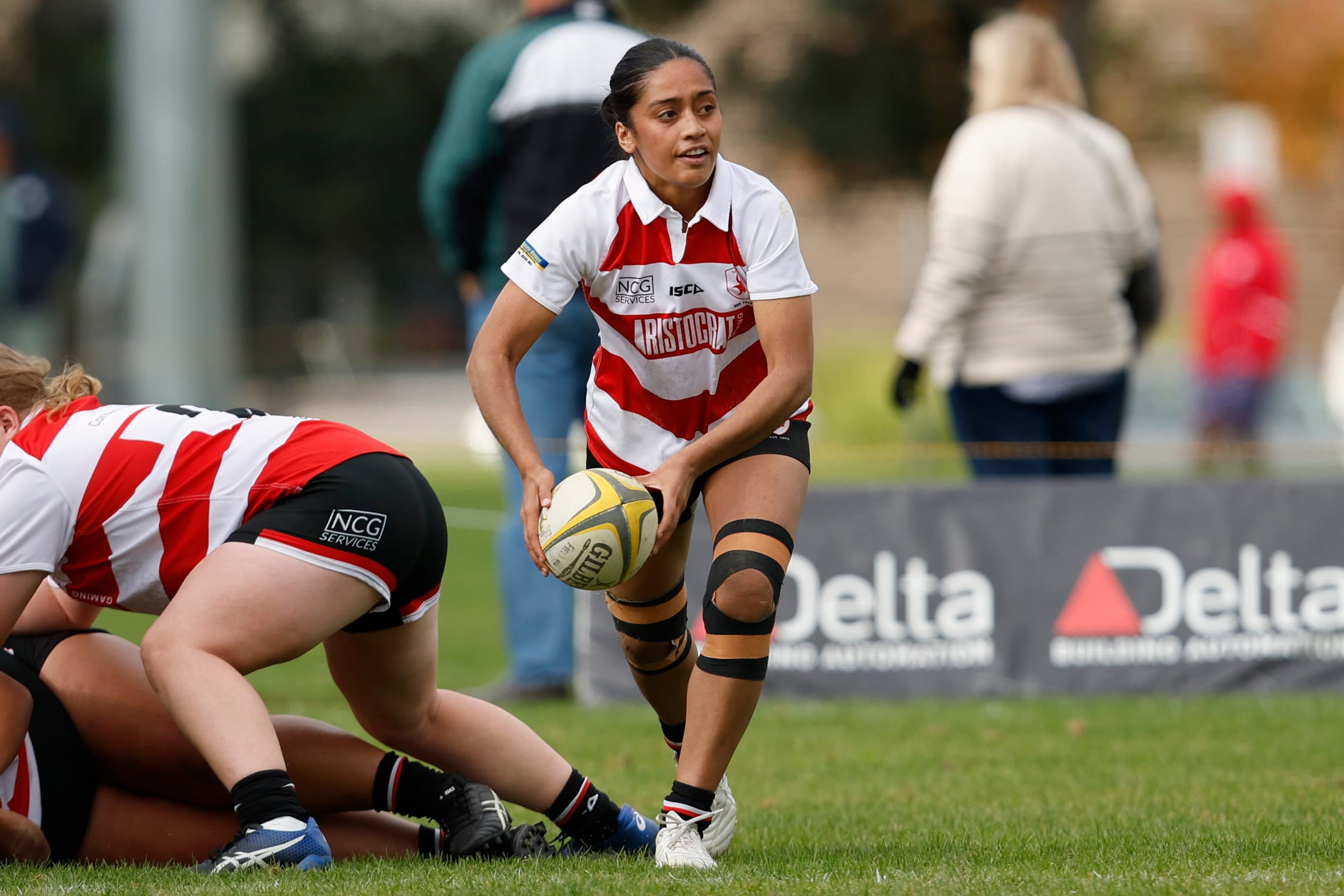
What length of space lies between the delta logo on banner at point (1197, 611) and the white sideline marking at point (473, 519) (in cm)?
624

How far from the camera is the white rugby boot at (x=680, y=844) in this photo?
391cm

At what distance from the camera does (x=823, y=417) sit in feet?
66.3

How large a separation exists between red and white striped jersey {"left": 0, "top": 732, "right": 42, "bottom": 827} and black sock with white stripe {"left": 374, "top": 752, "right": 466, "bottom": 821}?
752 mm

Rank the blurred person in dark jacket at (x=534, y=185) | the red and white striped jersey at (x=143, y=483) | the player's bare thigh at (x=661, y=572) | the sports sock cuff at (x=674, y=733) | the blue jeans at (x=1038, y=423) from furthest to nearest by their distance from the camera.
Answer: the blue jeans at (x=1038, y=423) < the blurred person in dark jacket at (x=534, y=185) < the sports sock cuff at (x=674, y=733) < the player's bare thigh at (x=661, y=572) < the red and white striped jersey at (x=143, y=483)

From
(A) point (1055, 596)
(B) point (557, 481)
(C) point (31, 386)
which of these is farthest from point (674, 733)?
(A) point (1055, 596)

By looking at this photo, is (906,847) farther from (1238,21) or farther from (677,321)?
(1238,21)

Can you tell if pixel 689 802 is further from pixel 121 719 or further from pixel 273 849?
pixel 121 719

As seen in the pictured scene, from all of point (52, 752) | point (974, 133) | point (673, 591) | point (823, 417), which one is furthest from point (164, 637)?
point (823, 417)

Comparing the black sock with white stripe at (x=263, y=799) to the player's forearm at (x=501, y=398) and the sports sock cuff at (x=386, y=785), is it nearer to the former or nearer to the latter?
the sports sock cuff at (x=386, y=785)

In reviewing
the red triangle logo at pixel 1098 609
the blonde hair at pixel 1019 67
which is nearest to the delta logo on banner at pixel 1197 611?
the red triangle logo at pixel 1098 609

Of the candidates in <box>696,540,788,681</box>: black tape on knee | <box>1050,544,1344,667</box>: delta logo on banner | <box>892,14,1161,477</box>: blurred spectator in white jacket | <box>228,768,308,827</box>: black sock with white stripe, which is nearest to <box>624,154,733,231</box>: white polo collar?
<box>696,540,788,681</box>: black tape on knee

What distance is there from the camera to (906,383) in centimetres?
724

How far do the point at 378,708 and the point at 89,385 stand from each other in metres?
1.02

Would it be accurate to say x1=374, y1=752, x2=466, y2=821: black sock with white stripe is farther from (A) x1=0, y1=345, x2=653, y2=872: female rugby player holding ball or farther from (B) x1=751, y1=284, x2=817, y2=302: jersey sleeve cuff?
(B) x1=751, y1=284, x2=817, y2=302: jersey sleeve cuff
